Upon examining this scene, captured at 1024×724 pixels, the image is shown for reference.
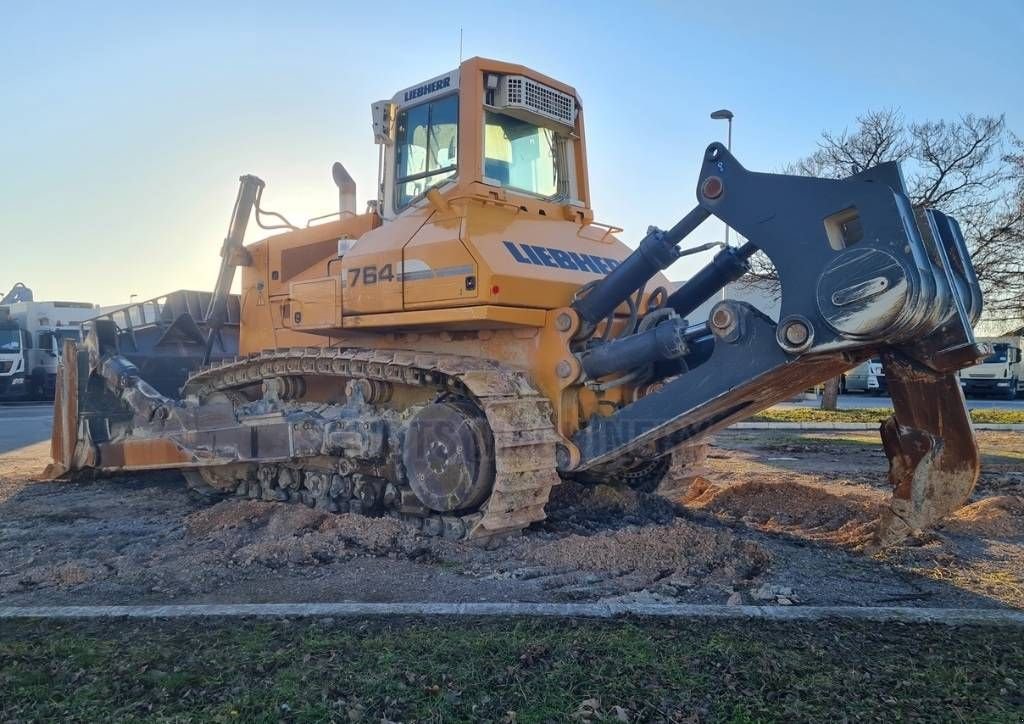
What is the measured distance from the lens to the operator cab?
267 inches

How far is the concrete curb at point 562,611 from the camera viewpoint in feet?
14.1

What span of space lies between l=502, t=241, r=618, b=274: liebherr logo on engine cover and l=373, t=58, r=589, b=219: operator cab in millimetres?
553

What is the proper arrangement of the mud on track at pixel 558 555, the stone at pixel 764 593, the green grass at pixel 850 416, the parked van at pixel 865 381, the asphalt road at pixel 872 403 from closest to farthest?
the stone at pixel 764 593, the mud on track at pixel 558 555, the green grass at pixel 850 416, the asphalt road at pixel 872 403, the parked van at pixel 865 381

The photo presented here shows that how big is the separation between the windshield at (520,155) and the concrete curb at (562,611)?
3.65m

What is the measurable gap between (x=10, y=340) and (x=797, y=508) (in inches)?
1130

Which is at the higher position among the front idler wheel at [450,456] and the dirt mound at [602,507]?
the front idler wheel at [450,456]

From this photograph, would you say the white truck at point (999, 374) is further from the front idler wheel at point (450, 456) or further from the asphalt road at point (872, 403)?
the front idler wheel at point (450, 456)

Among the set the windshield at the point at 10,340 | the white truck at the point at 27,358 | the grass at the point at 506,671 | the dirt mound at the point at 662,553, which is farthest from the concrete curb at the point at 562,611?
the windshield at the point at 10,340

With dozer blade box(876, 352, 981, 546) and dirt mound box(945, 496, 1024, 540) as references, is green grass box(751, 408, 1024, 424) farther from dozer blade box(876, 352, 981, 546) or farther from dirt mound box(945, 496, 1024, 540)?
dozer blade box(876, 352, 981, 546)

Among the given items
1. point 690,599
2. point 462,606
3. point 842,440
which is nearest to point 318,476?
point 462,606

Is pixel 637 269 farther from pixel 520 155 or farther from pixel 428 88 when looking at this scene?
pixel 428 88

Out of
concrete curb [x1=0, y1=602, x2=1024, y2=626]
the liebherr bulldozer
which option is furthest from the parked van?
concrete curb [x1=0, y1=602, x2=1024, y2=626]

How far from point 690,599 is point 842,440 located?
372 inches

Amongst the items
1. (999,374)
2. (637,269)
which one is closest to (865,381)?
(999,374)
